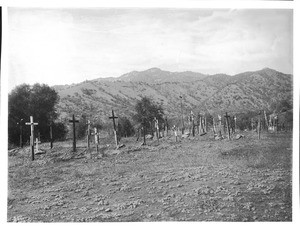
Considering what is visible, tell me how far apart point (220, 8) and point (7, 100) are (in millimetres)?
5887

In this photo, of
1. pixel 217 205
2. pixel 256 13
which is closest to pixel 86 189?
pixel 217 205

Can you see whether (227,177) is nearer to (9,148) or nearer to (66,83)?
(66,83)

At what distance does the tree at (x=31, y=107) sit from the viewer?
25.4ft

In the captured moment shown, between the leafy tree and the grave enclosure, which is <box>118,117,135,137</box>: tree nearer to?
the grave enclosure

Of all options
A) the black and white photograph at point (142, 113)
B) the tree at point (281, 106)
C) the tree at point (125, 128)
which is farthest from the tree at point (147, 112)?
the tree at point (281, 106)

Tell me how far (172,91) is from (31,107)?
3827 mm

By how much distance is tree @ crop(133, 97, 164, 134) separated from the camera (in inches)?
336

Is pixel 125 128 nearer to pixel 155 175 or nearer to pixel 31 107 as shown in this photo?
pixel 155 175

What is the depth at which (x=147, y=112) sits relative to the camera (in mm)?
8578

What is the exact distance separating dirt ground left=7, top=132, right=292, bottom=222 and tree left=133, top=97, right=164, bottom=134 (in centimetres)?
60

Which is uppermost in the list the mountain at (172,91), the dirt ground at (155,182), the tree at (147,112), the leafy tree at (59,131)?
the mountain at (172,91)

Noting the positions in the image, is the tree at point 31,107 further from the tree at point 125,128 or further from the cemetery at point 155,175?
the tree at point 125,128

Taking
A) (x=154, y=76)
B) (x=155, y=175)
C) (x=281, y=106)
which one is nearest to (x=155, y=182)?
(x=155, y=175)

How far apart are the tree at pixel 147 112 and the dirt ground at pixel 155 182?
60 centimetres
